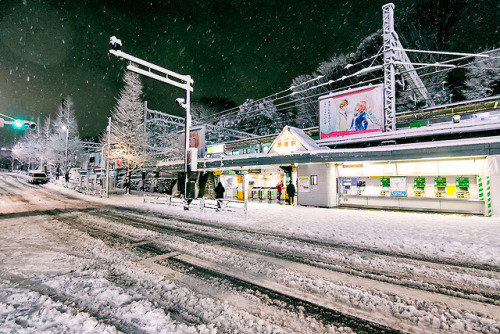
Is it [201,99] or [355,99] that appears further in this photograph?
[201,99]

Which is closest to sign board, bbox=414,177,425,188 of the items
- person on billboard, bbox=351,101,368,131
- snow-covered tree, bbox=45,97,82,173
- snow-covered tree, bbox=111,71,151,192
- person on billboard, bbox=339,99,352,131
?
person on billboard, bbox=351,101,368,131

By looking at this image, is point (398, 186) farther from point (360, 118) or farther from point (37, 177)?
point (37, 177)

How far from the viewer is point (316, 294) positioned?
3.65 meters

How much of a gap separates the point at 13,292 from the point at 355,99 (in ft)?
64.1

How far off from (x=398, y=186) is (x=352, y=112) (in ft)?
21.7

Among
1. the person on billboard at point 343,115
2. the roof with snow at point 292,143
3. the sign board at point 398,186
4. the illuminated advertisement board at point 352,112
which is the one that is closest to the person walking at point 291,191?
the roof with snow at point 292,143

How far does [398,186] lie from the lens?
552 inches

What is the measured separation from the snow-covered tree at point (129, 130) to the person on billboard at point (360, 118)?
A: 22.7 meters

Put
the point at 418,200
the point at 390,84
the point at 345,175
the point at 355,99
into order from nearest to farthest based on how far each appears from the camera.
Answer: the point at 418,200 < the point at 390,84 < the point at 345,175 < the point at 355,99

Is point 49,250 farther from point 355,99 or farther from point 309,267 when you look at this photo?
point 355,99

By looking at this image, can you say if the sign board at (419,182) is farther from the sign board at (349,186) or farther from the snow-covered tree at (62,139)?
the snow-covered tree at (62,139)

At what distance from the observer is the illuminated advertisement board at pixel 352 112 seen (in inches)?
658

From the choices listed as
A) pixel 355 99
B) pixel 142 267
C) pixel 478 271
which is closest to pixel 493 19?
pixel 355 99

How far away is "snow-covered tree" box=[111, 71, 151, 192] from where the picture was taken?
26484mm
